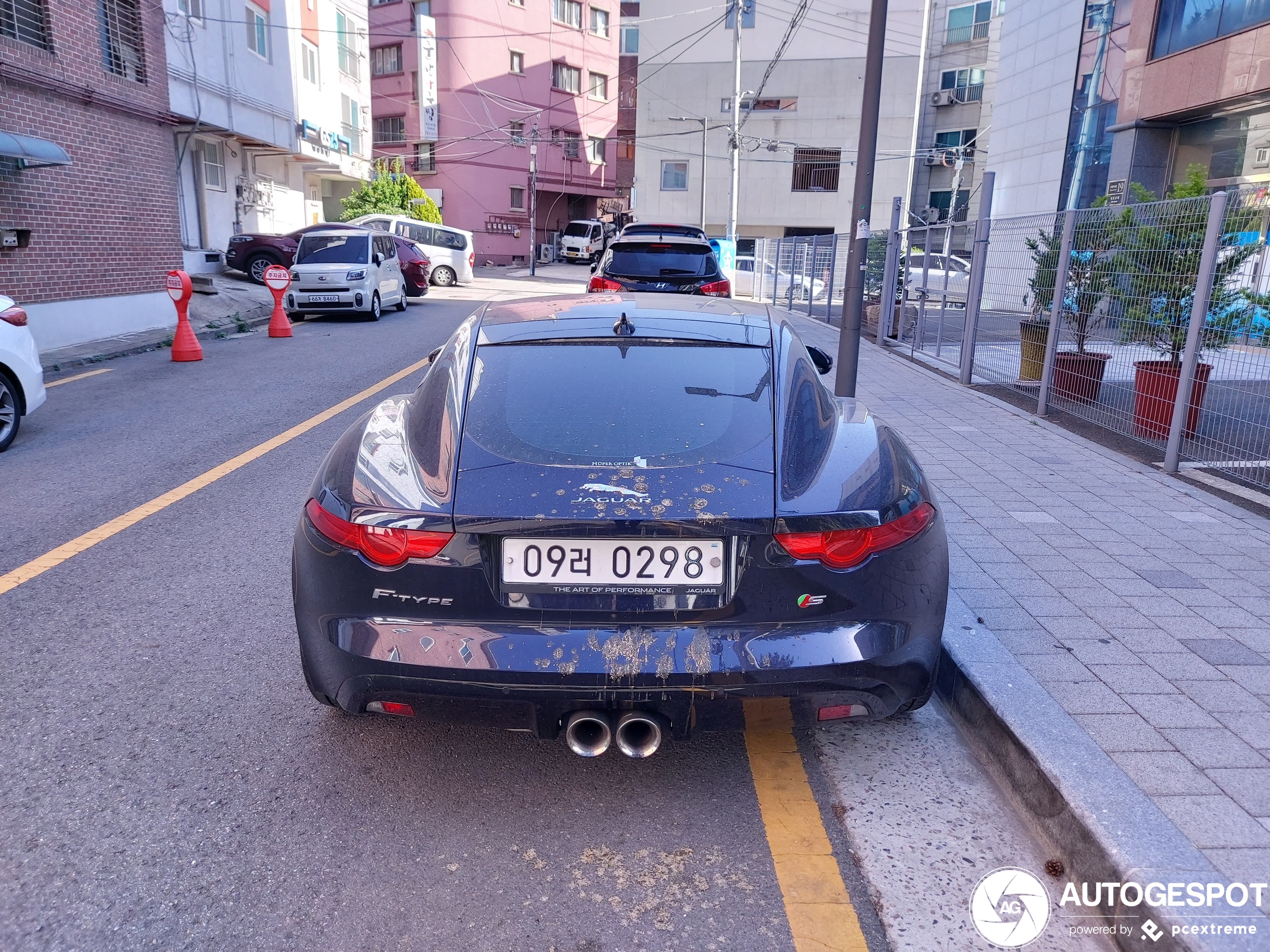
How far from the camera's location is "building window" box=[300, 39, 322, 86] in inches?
1169

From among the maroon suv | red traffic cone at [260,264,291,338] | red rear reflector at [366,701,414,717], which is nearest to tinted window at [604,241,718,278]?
red traffic cone at [260,264,291,338]

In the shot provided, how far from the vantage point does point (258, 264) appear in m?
24.0

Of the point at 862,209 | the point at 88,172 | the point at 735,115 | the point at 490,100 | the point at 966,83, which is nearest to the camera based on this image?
the point at 862,209

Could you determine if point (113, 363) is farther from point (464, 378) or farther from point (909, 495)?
point (909, 495)

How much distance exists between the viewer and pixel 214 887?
99.4 inches

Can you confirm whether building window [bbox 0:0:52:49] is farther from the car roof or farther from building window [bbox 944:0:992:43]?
building window [bbox 944:0:992:43]

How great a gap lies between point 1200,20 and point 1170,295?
448 inches

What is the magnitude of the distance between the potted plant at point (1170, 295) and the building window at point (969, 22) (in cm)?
5083

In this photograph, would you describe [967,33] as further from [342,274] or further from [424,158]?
[342,274]

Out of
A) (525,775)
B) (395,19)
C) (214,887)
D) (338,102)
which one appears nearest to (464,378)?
(525,775)

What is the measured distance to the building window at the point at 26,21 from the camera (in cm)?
1255

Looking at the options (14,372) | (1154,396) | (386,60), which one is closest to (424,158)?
(386,60)

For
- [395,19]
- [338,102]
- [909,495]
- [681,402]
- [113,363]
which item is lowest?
[113,363]

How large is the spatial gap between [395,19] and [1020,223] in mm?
45212
